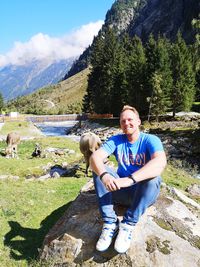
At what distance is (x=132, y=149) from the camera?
8.77m

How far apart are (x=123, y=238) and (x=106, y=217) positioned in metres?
0.61

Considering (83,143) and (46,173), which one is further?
(46,173)

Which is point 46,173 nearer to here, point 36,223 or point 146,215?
point 36,223

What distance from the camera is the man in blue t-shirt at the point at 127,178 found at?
797cm

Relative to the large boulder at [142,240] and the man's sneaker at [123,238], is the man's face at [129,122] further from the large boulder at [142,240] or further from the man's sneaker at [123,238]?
the man's sneaker at [123,238]

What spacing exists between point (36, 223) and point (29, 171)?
539 inches

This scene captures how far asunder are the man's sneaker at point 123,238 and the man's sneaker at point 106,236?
196 millimetres

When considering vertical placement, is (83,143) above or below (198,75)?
below

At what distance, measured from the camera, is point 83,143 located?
73.8 ft

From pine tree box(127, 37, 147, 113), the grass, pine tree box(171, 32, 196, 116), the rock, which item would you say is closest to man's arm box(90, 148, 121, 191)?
the grass

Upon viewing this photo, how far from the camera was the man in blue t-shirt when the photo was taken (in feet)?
26.1

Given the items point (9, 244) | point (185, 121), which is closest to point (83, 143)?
point (9, 244)

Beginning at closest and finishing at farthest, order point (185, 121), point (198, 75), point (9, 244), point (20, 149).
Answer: point (9, 244) → point (20, 149) → point (185, 121) → point (198, 75)

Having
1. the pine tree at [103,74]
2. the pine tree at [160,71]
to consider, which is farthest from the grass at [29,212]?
the pine tree at [103,74]
